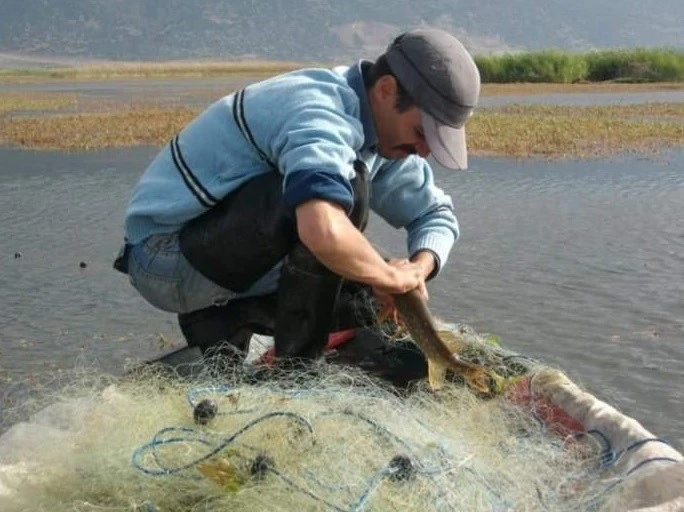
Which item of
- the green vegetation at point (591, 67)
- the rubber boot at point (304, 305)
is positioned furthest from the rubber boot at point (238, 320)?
the green vegetation at point (591, 67)

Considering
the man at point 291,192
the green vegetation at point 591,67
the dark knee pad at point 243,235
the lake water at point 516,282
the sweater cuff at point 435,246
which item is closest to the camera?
the man at point 291,192

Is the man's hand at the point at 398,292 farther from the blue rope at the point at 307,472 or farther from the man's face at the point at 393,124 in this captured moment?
the blue rope at the point at 307,472

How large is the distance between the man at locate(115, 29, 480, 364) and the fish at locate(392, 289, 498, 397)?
7cm

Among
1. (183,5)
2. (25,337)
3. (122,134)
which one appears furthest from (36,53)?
(25,337)

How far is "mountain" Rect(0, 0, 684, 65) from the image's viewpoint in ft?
570

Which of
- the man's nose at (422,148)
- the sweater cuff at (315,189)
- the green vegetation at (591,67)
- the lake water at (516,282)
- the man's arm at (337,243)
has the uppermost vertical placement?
the sweater cuff at (315,189)

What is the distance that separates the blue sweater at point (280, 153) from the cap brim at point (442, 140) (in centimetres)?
22

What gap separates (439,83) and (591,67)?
162 feet

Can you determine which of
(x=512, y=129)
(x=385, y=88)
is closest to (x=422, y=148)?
(x=385, y=88)

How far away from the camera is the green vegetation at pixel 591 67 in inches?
1913

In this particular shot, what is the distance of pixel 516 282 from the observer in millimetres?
7570

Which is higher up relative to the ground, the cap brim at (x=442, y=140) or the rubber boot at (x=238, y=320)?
the cap brim at (x=442, y=140)

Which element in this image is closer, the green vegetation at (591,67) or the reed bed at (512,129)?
the reed bed at (512,129)

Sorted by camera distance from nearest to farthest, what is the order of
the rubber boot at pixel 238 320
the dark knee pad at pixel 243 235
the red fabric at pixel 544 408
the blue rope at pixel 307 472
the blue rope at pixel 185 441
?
the blue rope at pixel 307 472, the blue rope at pixel 185 441, the dark knee pad at pixel 243 235, the red fabric at pixel 544 408, the rubber boot at pixel 238 320
